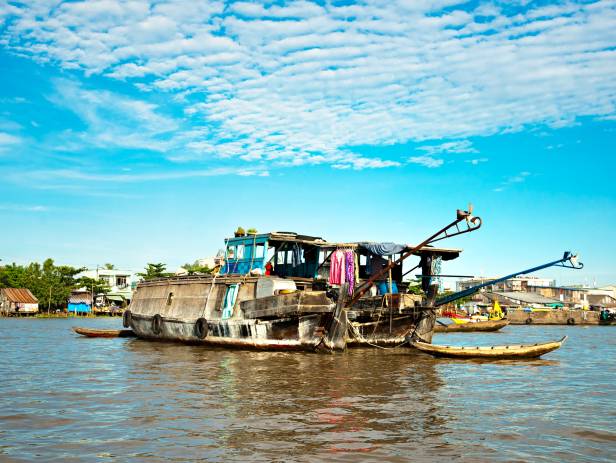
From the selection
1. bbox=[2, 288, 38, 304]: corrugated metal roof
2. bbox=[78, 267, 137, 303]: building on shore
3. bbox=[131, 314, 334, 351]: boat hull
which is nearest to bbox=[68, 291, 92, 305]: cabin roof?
bbox=[2, 288, 38, 304]: corrugated metal roof

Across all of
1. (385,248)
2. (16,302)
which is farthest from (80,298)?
(385,248)

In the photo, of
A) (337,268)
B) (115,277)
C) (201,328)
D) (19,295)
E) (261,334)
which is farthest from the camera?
(115,277)

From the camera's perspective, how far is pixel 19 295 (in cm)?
6134

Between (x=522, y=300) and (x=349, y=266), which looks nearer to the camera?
(x=349, y=266)

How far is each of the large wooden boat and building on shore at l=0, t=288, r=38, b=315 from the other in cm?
4175

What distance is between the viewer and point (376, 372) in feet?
49.1

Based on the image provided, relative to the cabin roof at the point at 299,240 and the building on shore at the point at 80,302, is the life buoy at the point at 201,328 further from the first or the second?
the building on shore at the point at 80,302

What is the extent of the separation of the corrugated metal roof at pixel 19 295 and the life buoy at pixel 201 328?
156ft

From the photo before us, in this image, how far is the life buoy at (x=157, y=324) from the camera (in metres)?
23.8

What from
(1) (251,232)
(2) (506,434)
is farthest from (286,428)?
(1) (251,232)

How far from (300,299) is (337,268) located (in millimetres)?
3928

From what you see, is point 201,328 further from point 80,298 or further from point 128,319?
point 80,298

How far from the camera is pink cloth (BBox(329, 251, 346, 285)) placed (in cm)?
2102

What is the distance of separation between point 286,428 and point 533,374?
9272 millimetres
